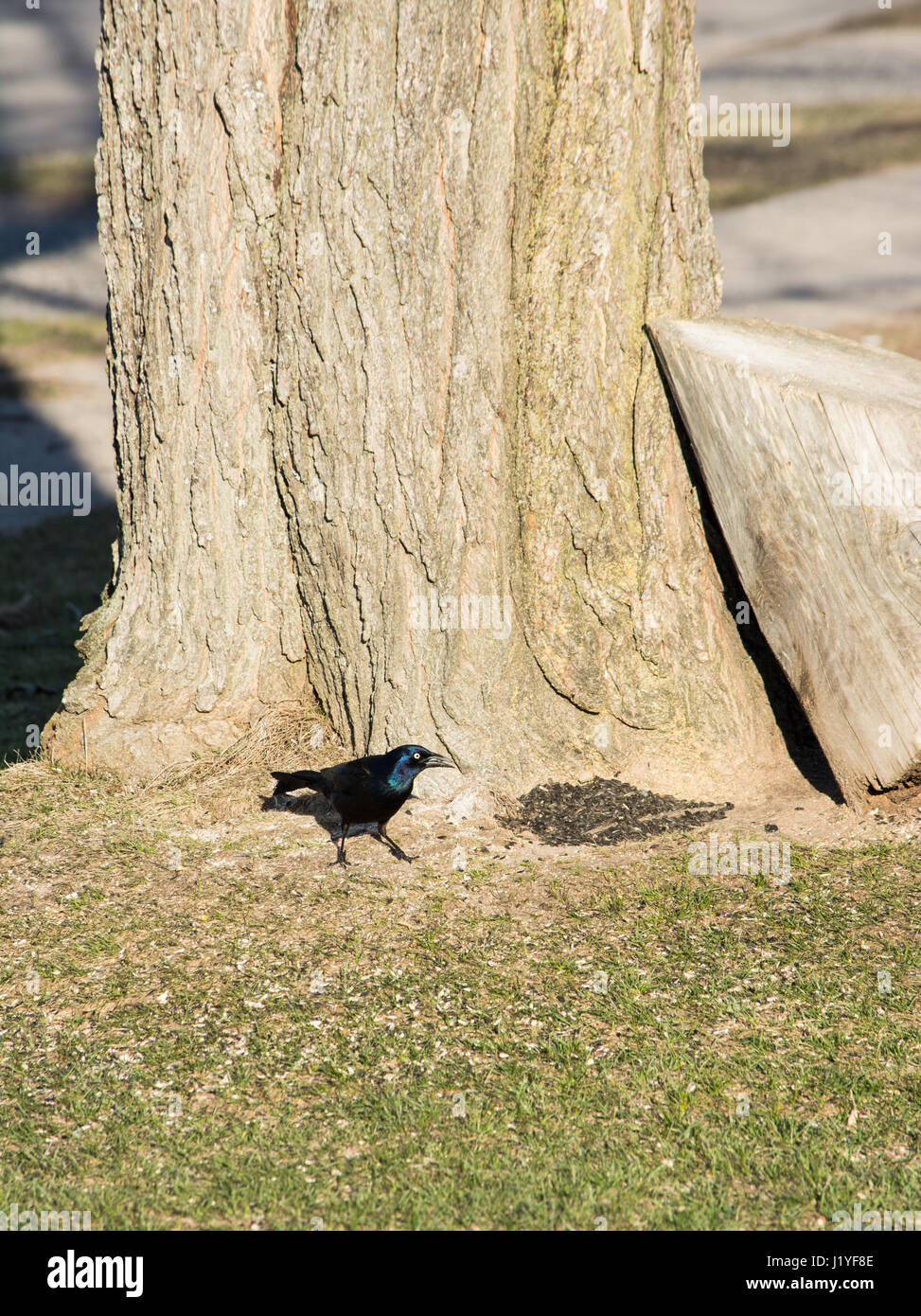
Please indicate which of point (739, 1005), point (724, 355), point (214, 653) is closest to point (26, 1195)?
point (739, 1005)

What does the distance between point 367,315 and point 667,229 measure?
3.95 feet

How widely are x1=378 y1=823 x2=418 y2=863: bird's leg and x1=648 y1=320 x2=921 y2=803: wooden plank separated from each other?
5.37 feet

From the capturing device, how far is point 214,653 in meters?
5.24

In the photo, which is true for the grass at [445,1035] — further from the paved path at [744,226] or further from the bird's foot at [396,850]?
the paved path at [744,226]

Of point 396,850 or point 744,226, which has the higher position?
point 744,226

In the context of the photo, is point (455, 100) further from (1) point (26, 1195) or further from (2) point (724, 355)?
(1) point (26, 1195)

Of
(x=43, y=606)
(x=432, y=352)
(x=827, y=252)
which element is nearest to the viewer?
(x=432, y=352)

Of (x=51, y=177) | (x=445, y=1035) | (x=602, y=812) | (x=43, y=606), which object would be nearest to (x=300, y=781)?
(x=602, y=812)

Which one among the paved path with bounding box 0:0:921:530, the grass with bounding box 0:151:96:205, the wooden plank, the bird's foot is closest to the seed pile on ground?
the bird's foot

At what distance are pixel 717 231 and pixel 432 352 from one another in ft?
46.5

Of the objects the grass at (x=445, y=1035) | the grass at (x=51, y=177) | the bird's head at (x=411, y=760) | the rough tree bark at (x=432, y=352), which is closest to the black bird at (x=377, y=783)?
the bird's head at (x=411, y=760)

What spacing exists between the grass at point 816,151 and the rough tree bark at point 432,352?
15.1 metres

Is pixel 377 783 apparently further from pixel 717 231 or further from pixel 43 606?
pixel 717 231

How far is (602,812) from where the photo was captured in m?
4.85
